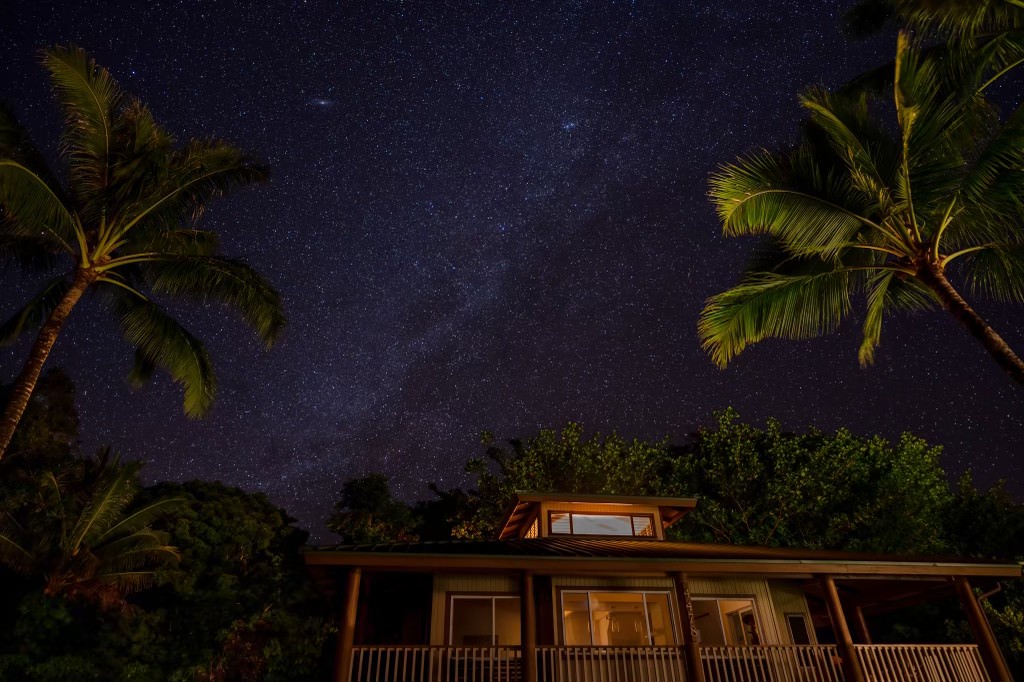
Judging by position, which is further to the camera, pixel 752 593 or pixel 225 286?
pixel 752 593

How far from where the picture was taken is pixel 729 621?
1509 centimetres

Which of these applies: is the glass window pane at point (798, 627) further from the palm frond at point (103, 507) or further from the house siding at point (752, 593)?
the palm frond at point (103, 507)

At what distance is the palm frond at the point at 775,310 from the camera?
423 inches

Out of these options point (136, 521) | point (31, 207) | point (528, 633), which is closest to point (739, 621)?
point (528, 633)

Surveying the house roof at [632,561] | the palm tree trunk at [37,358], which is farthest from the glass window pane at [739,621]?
the palm tree trunk at [37,358]

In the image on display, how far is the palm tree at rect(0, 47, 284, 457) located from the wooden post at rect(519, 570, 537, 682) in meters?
7.55

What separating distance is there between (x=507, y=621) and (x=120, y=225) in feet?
40.3

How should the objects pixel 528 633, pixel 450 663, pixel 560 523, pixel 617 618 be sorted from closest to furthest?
pixel 528 633
pixel 450 663
pixel 560 523
pixel 617 618

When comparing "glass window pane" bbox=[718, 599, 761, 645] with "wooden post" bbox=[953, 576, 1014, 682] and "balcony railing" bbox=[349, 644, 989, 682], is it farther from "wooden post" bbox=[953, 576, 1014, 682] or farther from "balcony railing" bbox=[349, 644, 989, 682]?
"wooden post" bbox=[953, 576, 1014, 682]

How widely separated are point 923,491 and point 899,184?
66.6ft

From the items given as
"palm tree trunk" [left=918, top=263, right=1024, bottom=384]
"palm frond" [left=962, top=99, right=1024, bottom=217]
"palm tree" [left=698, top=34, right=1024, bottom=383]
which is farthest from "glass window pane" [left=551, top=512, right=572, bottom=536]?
"palm frond" [left=962, top=99, right=1024, bottom=217]

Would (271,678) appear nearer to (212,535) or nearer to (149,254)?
(212,535)

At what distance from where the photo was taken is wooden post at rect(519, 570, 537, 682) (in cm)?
1084

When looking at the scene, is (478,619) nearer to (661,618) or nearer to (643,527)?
(661,618)
